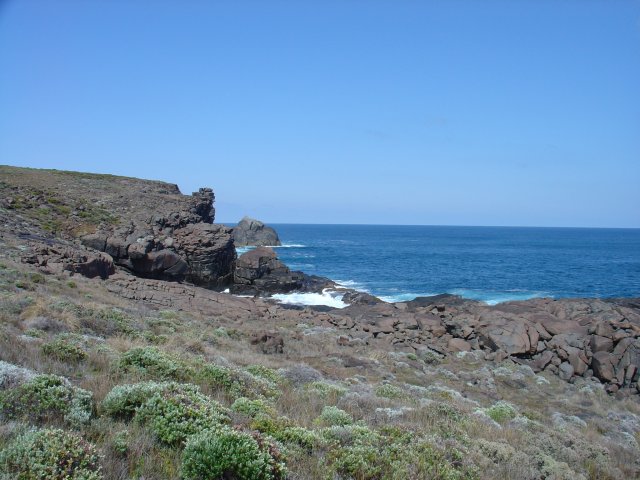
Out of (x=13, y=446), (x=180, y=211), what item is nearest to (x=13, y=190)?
(x=180, y=211)

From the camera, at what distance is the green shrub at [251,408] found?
7.45 m

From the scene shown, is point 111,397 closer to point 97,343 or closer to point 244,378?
point 244,378

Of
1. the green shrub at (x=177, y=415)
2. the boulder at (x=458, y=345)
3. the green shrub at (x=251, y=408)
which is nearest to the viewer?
the green shrub at (x=177, y=415)

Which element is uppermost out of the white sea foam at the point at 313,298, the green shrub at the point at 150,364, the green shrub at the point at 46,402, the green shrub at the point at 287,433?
the green shrub at the point at 46,402

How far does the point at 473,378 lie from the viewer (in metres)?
19.6

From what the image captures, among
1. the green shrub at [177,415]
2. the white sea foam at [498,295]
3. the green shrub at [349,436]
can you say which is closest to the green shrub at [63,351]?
the green shrub at [177,415]

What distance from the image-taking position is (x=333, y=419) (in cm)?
802

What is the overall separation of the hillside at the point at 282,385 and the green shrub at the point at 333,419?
0.03 m

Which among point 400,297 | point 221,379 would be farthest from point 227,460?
point 400,297

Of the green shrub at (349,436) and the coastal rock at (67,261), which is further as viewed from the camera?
the coastal rock at (67,261)

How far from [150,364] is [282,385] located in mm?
3533

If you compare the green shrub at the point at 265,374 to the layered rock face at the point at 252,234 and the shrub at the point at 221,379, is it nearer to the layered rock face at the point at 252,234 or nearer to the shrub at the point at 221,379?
the shrub at the point at 221,379

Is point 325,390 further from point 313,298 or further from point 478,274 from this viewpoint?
point 478,274

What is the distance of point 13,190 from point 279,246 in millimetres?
66214
